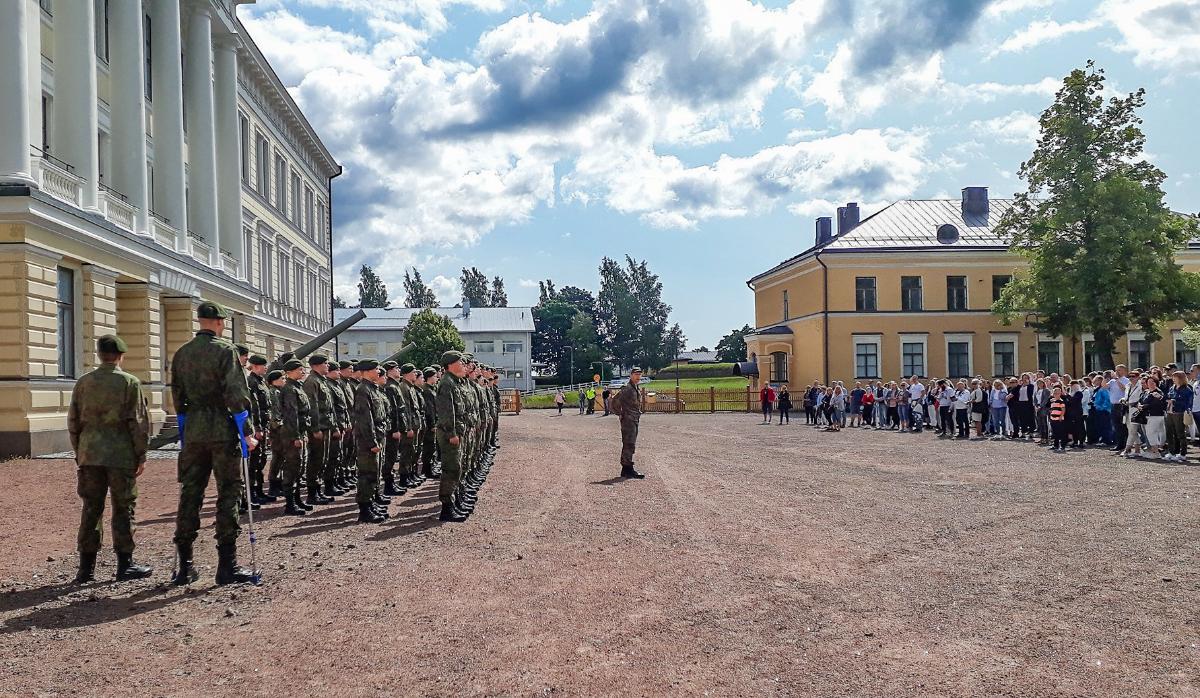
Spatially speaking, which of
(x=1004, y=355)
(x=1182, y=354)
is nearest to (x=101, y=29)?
(x=1004, y=355)

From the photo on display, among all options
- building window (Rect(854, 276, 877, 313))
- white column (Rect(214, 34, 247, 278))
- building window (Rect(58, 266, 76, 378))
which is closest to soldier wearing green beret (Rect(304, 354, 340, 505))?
building window (Rect(58, 266, 76, 378))

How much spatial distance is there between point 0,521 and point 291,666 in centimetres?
776

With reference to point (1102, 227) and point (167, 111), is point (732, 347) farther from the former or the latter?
point (167, 111)

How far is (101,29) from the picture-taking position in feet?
78.4

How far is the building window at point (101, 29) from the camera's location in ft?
78.0

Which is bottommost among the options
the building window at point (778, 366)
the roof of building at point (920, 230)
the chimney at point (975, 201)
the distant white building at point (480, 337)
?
the building window at point (778, 366)

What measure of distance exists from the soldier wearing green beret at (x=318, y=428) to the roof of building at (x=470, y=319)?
8085cm

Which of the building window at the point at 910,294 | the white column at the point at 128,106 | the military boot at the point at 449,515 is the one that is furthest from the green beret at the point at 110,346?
the building window at the point at 910,294

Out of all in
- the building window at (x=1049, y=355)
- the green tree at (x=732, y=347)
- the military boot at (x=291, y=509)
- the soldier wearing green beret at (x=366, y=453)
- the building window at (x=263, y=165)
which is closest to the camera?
the soldier wearing green beret at (x=366, y=453)

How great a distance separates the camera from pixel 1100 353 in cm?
3919

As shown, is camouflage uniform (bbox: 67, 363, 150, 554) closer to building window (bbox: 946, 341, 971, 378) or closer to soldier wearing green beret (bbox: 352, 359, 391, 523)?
soldier wearing green beret (bbox: 352, 359, 391, 523)

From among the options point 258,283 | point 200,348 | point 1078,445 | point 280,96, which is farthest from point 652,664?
point 280,96

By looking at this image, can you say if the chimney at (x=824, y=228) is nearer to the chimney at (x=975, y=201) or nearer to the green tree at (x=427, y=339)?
the chimney at (x=975, y=201)

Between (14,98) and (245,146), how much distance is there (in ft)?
63.4
